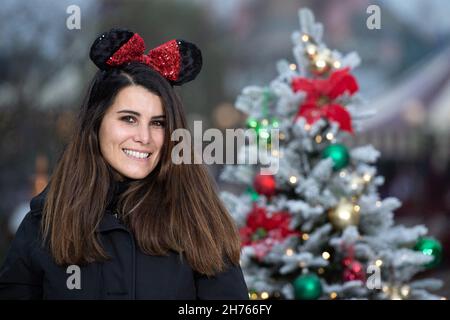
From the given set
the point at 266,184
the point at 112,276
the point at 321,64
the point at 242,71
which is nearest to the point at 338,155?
the point at 266,184

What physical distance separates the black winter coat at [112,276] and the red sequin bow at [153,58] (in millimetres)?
552

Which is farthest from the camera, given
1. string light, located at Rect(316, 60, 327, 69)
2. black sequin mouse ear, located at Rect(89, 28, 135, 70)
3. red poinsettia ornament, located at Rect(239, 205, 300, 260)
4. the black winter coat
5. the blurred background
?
the blurred background

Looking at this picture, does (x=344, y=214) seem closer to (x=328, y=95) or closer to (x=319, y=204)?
(x=319, y=204)

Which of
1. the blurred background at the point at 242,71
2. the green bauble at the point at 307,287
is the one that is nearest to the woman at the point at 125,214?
the green bauble at the point at 307,287

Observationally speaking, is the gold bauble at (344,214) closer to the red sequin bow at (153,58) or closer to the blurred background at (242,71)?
the red sequin bow at (153,58)

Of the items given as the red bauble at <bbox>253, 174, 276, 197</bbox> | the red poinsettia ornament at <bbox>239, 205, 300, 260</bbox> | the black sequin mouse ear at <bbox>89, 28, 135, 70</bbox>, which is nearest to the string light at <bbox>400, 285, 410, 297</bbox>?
the red poinsettia ornament at <bbox>239, 205, 300, 260</bbox>

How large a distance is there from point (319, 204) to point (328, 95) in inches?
25.3

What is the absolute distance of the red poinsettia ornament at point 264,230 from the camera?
416cm

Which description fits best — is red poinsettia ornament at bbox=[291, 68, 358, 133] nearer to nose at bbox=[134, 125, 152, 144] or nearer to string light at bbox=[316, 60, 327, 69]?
string light at bbox=[316, 60, 327, 69]

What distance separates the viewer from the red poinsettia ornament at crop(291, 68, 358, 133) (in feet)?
13.8

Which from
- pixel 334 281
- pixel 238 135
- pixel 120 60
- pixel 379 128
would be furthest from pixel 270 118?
pixel 379 128

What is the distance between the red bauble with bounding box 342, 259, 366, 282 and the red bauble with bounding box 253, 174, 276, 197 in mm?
601
